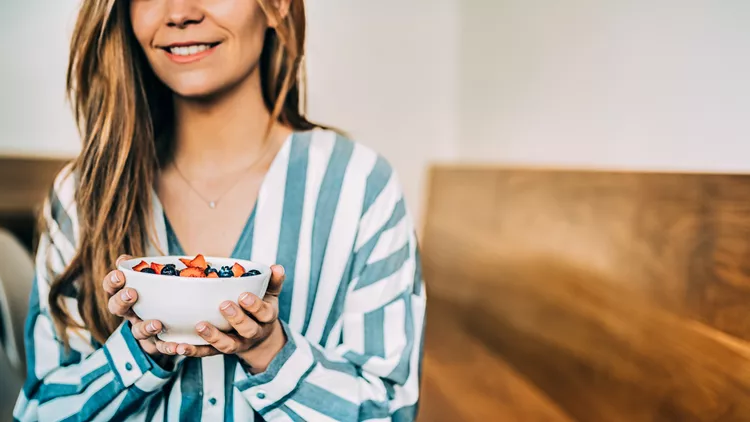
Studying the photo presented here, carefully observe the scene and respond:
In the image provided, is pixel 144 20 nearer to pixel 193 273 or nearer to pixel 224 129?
pixel 224 129

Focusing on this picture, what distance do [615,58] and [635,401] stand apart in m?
0.46

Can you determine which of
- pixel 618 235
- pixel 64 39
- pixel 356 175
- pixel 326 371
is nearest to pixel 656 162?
pixel 618 235

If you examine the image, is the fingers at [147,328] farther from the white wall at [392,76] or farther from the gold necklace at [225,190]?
the white wall at [392,76]

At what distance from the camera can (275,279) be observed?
0.61 metres

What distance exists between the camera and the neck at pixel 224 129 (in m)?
0.78

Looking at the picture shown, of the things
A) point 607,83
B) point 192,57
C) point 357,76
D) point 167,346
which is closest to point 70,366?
point 167,346

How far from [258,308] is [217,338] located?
1.6 inches

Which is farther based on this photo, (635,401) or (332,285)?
(635,401)

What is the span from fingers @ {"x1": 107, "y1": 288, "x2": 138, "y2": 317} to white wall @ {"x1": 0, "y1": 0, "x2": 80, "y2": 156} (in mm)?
468

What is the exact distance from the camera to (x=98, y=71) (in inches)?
29.9

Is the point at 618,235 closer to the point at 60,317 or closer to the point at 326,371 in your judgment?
the point at 326,371

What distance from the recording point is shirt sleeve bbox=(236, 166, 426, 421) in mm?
664

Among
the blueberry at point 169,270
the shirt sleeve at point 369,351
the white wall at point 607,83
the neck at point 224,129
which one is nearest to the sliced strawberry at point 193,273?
the blueberry at point 169,270

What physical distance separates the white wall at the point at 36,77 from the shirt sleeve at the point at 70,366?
0.23 meters
